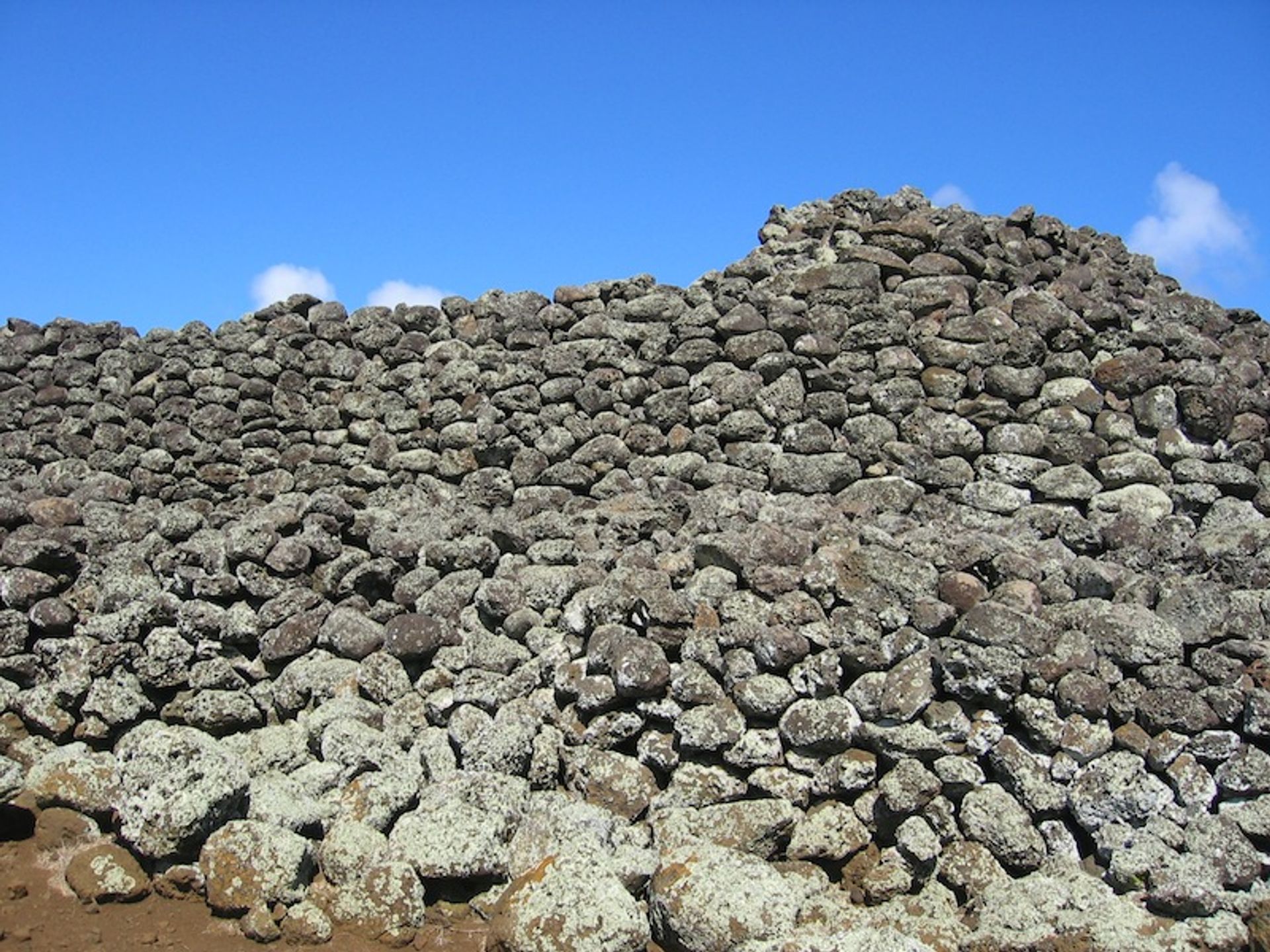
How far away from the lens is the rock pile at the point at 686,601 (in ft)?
22.7

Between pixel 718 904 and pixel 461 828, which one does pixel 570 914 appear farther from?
pixel 461 828

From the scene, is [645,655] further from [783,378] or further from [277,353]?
[277,353]

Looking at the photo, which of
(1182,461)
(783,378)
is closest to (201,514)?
(783,378)

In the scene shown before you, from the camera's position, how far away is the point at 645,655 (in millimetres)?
7785

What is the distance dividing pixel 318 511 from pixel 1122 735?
6613 mm

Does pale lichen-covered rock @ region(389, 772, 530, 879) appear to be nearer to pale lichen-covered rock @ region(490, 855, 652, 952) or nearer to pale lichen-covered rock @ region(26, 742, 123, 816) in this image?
pale lichen-covered rock @ region(490, 855, 652, 952)

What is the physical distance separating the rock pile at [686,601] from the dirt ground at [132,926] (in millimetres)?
137

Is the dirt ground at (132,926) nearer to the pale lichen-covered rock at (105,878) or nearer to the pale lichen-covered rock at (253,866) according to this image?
the pale lichen-covered rock at (105,878)

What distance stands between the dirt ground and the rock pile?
0.14 m

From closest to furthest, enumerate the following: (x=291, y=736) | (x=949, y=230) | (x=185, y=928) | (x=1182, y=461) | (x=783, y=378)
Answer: (x=185, y=928) < (x=291, y=736) < (x=1182, y=461) < (x=783, y=378) < (x=949, y=230)

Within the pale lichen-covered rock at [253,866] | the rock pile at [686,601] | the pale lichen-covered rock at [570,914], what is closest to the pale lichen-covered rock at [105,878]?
the rock pile at [686,601]

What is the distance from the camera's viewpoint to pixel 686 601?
816cm

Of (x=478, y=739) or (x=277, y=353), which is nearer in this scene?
(x=478, y=739)

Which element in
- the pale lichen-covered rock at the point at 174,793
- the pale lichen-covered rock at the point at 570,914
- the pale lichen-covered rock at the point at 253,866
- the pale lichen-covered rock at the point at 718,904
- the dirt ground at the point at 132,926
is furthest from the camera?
the pale lichen-covered rock at the point at 174,793
